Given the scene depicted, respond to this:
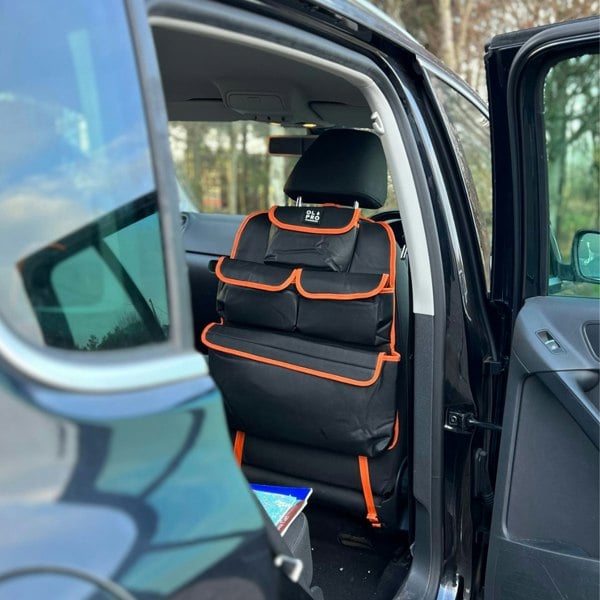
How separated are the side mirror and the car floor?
36.3 inches

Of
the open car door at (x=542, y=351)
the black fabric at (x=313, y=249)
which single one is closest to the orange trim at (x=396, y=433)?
the open car door at (x=542, y=351)

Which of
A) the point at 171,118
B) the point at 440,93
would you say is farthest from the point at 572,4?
the point at 440,93

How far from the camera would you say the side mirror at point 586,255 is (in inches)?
63.3

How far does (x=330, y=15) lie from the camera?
1.33 meters

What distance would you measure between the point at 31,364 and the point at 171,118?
2479 millimetres

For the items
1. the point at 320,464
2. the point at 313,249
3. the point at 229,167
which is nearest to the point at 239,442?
the point at 320,464

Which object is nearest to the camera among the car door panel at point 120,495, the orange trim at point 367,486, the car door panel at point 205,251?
the car door panel at point 120,495

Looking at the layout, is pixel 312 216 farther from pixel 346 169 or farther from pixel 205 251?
pixel 205 251

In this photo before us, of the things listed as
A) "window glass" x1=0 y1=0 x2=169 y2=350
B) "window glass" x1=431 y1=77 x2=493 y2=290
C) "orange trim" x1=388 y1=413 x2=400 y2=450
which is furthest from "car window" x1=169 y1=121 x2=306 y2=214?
"window glass" x1=0 y1=0 x2=169 y2=350

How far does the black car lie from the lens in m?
0.78

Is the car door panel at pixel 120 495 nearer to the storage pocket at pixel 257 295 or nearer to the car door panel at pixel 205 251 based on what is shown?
the storage pocket at pixel 257 295

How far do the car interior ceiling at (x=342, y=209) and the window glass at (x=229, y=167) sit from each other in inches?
236

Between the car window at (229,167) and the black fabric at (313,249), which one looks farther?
the car window at (229,167)

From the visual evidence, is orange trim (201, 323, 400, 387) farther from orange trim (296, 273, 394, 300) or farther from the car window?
the car window
